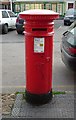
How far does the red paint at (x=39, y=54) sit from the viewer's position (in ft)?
14.3

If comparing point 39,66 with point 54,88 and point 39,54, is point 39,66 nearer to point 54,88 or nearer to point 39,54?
point 39,54

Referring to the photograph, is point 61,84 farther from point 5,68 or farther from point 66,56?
point 5,68

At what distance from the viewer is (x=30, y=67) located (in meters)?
4.62

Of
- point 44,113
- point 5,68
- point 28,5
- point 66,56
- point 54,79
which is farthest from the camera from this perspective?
point 28,5

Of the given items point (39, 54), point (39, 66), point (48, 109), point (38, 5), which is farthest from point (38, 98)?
point (38, 5)

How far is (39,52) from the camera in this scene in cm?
451

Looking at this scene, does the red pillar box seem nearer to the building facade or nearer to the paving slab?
the paving slab

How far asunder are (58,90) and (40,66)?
1.17 m

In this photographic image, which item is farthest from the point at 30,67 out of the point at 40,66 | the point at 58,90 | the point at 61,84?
the point at 61,84

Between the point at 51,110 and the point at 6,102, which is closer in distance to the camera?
the point at 51,110

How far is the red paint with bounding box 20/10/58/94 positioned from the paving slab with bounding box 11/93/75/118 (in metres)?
0.26

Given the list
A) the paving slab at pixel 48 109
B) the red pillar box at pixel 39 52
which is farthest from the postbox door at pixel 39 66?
the paving slab at pixel 48 109

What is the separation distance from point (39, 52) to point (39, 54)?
3 cm

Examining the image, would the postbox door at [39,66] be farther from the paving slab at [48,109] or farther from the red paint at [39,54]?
the paving slab at [48,109]
